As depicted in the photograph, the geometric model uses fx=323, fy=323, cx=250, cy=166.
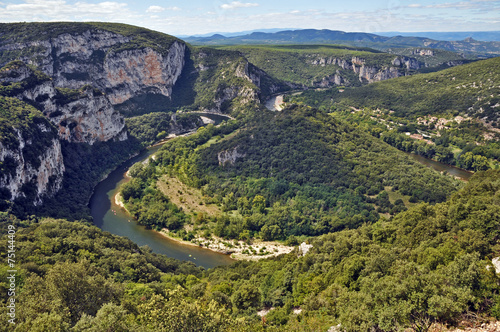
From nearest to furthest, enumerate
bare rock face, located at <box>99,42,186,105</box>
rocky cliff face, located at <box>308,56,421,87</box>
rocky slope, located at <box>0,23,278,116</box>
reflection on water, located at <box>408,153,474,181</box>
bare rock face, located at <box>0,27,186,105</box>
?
reflection on water, located at <box>408,153,474,181</box>
rocky slope, located at <box>0,23,278,116</box>
bare rock face, located at <box>0,27,186,105</box>
bare rock face, located at <box>99,42,186,105</box>
rocky cliff face, located at <box>308,56,421,87</box>

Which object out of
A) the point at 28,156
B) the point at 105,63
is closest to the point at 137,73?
the point at 105,63

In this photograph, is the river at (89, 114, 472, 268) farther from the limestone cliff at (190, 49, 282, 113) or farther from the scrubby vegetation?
the limestone cliff at (190, 49, 282, 113)

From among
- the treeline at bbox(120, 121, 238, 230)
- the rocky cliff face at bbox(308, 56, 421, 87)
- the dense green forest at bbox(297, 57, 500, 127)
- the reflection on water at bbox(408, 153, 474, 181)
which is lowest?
the treeline at bbox(120, 121, 238, 230)

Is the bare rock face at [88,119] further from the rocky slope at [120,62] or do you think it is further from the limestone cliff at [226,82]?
the limestone cliff at [226,82]

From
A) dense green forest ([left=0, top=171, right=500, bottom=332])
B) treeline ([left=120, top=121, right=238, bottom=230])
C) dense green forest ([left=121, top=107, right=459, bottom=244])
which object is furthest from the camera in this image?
treeline ([left=120, top=121, right=238, bottom=230])

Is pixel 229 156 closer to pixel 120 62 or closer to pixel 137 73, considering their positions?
pixel 120 62

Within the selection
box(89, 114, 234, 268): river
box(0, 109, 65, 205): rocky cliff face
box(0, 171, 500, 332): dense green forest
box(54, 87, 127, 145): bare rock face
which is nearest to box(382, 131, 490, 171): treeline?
box(0, 171, 500, 332): dense green forest

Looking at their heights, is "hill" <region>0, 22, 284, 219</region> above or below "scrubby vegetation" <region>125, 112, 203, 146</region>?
above
